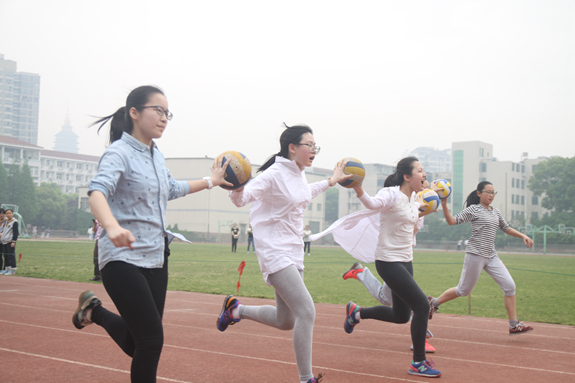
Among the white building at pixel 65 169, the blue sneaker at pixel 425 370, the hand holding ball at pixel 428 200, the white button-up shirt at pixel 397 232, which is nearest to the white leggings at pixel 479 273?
the hand holding ball at pixel 428 200

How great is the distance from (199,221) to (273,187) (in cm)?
7362

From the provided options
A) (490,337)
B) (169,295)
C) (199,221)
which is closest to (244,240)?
(199,221)

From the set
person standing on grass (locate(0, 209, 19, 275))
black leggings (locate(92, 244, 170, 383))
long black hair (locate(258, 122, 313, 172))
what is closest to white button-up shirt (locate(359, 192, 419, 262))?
long black hair (locate(258, 122, 313, 172))

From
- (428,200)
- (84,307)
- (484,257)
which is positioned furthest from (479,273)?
(84,307)

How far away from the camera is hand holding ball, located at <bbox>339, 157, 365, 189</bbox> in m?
5.20

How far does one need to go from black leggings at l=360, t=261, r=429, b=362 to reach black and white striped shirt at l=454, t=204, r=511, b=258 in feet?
6.82

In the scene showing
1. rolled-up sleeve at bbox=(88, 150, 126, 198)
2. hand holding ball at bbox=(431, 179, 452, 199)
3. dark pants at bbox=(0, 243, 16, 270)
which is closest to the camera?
rolled-up sleeve at bbox=(88, 150, 126, 198)

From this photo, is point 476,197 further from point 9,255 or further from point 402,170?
point 9,255

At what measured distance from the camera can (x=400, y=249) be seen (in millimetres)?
5855

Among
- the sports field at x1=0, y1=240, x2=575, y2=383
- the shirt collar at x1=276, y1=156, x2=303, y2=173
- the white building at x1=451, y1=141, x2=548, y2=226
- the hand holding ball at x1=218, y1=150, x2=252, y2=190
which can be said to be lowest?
the sports field at x1=0, y1=240, x2=575, y2=383

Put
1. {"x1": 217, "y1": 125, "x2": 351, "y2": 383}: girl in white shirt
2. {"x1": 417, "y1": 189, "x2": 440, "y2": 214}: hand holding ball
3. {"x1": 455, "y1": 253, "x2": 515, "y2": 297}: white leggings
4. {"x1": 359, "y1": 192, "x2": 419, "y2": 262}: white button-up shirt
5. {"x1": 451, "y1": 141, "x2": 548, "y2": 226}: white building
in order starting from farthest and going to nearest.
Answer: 1. {"x1": 451, "y1": 141, "x2": 548, "y2": 226}: white building
2. {"x1": 455, "y1": 253, "x2": 515, "y2": 297}: white leggings
3. {"x1": 417, "y1": 189, "x2": 440, "y2": 214}: hand holding ball
4. {"x1": 359, "y1": 192, "x2": 419, "y2": 262}: white button-up shirt
5. {"x1": 217, "y1": 125, "x2": 351, "y2": 383}: girl in white shirt

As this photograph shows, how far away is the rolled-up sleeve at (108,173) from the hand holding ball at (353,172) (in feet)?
7.83

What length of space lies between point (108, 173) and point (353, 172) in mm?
2661

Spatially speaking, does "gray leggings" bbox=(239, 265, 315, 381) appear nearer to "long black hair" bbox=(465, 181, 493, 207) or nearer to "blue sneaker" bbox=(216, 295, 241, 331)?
"blue sneaker" bbox=(216, 295, 241, 331)
